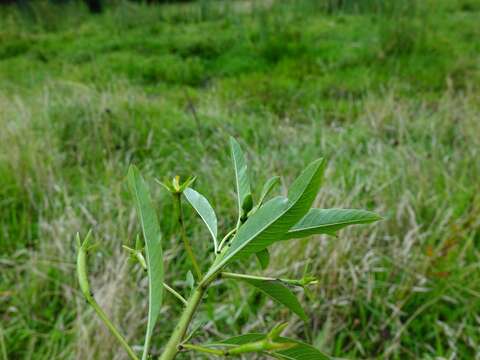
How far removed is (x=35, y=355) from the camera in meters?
1.48

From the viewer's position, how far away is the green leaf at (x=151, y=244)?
24cm

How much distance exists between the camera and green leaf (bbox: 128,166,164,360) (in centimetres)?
24

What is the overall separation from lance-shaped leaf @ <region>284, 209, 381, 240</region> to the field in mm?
92

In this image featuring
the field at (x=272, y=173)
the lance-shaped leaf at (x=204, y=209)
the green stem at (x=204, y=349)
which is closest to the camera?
the green stem at (x=204, y=349)

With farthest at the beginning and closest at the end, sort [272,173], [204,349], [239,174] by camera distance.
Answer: [272,173], [239,174], [204,349]

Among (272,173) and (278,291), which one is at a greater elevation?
(278,291)

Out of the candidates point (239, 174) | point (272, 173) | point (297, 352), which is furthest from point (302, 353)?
point (272, 173)

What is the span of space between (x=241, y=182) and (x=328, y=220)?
0.07 metres

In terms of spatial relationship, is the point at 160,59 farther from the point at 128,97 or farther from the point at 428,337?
the point at 428,337

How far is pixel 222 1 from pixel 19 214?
588 cm

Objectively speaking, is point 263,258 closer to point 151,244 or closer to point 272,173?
point 151,244

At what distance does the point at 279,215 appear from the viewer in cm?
22

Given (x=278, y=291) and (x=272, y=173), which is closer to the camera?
(x=278, y=291)

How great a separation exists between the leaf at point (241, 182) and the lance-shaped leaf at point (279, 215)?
0.09ft
